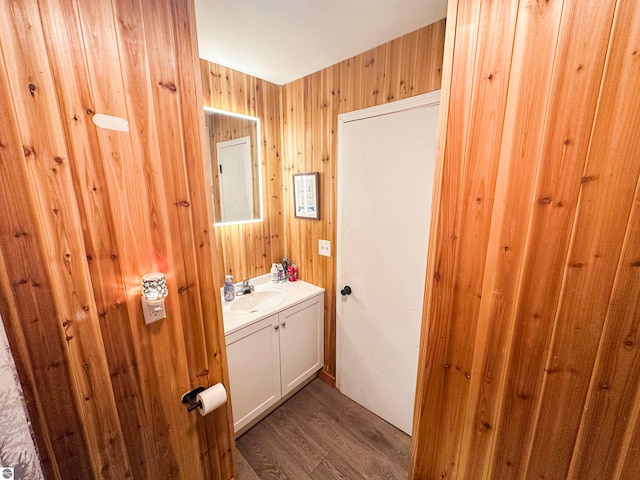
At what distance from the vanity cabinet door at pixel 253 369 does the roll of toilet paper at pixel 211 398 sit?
1.49 ft

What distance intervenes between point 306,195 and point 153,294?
142 centimetres

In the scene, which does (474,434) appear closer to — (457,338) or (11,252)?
(457,338)

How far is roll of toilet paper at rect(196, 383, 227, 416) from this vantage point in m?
1.05

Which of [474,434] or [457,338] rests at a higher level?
[457,338]

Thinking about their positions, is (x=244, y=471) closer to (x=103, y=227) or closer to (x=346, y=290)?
(x=346, y=290)

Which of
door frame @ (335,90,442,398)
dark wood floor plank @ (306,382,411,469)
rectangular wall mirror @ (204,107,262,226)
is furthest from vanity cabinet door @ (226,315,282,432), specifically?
rectangular wall mirror @ (204,107,262,226)

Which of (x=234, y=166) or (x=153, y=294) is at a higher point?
(x=234, y=166)

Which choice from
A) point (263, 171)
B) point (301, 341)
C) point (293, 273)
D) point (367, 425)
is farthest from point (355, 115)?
point (367, 425)

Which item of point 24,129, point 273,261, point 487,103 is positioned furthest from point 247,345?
point 487,103

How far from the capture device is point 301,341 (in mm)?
2053

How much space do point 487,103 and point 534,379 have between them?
0.80 metres

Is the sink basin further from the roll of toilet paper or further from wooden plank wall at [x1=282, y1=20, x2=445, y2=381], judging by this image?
the roll of toilet paper

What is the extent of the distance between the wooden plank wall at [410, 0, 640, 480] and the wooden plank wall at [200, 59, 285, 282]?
61.7 inches

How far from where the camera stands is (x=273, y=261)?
92.5 inches
